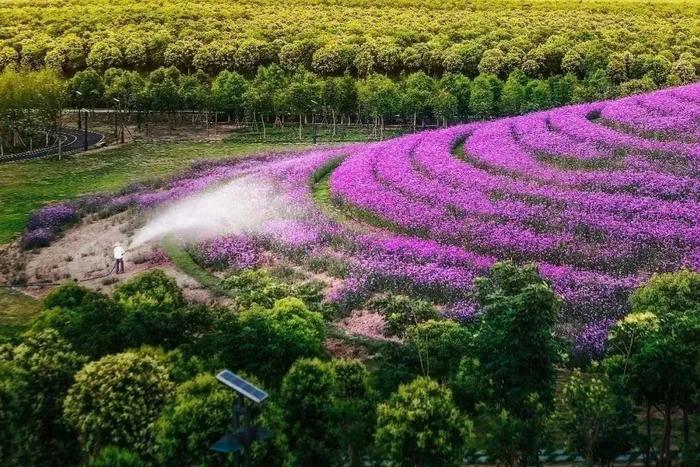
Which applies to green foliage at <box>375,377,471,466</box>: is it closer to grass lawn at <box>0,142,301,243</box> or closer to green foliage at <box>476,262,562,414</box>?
green foliage at <box>476,262,562,414</box>

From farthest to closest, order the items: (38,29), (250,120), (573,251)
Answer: (38,29) → (250,120) → (573,251)

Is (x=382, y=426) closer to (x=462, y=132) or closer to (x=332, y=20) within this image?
(x=462, y=132)

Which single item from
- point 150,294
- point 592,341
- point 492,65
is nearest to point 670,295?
point 592,341

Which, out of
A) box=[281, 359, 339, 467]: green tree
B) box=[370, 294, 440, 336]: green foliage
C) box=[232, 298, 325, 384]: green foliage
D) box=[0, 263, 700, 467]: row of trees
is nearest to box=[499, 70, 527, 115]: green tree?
box=[370, 294, 440, 336]: green foliage

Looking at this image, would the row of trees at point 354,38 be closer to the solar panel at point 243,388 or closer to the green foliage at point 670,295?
the green foliage at point 670,295

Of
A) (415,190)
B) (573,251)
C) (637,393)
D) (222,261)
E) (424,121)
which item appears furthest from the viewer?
(424,121)

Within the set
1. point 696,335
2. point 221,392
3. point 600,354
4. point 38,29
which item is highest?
point 38,29

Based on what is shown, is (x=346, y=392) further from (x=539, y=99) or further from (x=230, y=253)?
(x=539, y=99)

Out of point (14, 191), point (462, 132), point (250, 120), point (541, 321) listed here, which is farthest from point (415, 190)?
point (250, 120)
